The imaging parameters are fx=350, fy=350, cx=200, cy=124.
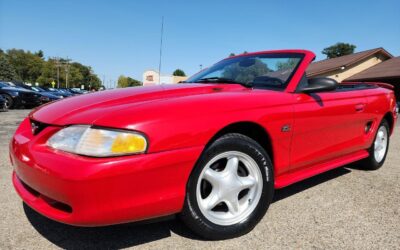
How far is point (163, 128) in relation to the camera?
1.96m

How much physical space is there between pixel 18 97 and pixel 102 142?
14.6 m

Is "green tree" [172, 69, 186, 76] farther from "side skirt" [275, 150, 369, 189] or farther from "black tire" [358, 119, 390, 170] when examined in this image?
"side skirt" [275, 150, 369, 189]

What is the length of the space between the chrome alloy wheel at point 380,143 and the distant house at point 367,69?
67.8 feet

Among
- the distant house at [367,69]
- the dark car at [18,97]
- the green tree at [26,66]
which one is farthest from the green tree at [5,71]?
the distant house at [367,69]

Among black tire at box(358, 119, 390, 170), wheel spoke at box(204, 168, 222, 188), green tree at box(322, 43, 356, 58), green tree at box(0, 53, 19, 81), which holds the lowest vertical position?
green tree at box(0, 53, 19, 81)

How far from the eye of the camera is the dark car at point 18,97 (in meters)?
14.4

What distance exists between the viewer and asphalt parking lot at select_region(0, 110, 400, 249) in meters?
2.22

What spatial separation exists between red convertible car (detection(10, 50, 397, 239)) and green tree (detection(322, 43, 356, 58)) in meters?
76.8

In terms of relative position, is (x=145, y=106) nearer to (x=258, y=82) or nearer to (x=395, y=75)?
(x=258, y=82)

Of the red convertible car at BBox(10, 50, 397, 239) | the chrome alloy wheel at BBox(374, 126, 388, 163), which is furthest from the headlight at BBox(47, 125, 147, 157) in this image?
the chrome alloy wheel at BBox(374, 126, 388, 163)

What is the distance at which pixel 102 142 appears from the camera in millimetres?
1853

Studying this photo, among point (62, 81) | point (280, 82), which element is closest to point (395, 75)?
point (280, 82)

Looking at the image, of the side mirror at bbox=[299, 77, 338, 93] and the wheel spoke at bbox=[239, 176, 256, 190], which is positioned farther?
the side mirror at bbox=[299, 77, 338, 93]

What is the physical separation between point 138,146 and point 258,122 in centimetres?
91
